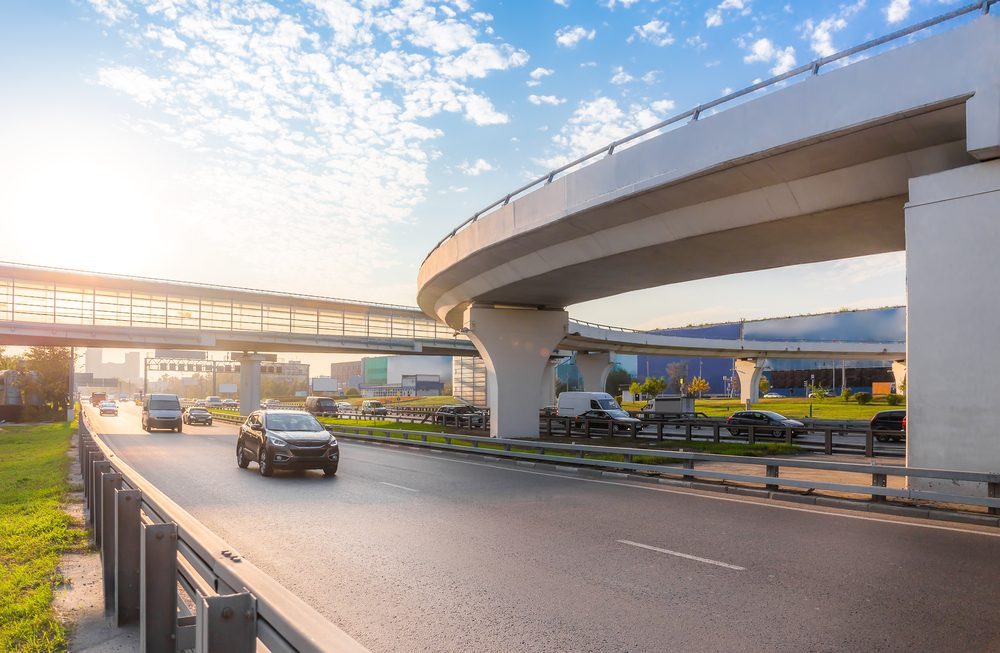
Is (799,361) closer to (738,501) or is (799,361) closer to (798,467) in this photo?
(798,467)

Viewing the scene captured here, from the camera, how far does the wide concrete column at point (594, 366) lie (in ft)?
235

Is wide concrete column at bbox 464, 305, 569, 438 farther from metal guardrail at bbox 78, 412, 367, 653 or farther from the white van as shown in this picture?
metal guardrail at bbox 78, 412, 367, 653

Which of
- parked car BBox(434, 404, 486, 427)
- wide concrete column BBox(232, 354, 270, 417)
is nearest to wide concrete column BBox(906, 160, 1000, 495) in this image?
parked car BBox(434, 404, 486, 427)

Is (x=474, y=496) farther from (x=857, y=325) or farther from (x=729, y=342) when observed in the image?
(x=857, y=325)

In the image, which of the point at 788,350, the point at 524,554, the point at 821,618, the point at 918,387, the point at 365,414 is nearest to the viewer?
the point at 821,618

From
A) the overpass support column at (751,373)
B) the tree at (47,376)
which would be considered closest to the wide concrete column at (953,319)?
the tree at (47,376)

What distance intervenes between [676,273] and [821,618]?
16088 millimetres

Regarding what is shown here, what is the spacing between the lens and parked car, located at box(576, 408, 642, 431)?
30.5 metres

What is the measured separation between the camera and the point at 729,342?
3366 inches

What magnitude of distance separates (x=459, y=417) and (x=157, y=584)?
122 feet

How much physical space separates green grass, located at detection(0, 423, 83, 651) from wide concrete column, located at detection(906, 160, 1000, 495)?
1252cm

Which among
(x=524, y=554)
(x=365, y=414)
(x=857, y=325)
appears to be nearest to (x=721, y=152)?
(x=524, y=554)

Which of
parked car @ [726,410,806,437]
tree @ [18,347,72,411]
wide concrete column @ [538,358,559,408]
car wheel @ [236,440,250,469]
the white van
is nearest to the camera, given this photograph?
car wheel @ [236,440,250,469]

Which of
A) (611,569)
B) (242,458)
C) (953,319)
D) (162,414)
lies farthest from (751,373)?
(611,569)
